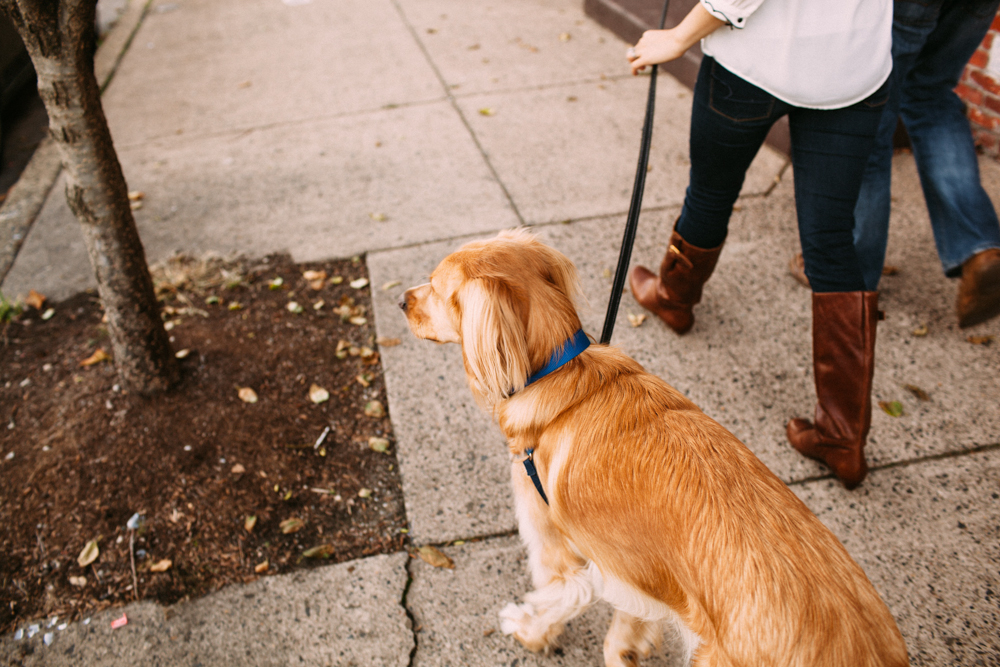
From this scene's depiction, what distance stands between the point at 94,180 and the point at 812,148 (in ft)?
9.57

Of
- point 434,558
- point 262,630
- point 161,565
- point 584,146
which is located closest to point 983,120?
point 584,146

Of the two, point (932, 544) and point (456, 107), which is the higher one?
point (932, 544)

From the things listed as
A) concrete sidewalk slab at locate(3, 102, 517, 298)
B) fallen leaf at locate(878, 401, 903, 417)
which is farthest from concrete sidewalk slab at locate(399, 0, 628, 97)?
fallen leaf at locate(878, 401, 903, 417)

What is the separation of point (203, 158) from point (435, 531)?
4.41 metres

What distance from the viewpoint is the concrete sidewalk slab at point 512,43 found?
20.8ft

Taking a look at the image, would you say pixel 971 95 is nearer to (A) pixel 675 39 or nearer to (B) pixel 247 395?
(A) pixel 675 39

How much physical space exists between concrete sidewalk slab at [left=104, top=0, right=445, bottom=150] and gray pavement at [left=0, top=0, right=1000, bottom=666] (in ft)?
0.14

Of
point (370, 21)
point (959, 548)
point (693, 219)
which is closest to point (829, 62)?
point (693, 219)

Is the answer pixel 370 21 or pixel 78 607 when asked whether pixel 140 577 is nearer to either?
pixel 78 607

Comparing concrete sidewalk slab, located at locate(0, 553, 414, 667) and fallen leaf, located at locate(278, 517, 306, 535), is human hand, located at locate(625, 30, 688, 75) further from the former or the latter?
fallen leaf, located at locate(278, 517, 306, 535)

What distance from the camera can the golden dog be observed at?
1.36 metres

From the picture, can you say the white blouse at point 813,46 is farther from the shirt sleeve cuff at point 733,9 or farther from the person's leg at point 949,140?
the person's leg at point 949,140

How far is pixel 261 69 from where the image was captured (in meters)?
7.04

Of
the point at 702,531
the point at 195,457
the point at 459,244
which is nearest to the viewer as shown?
the point at 702,531
